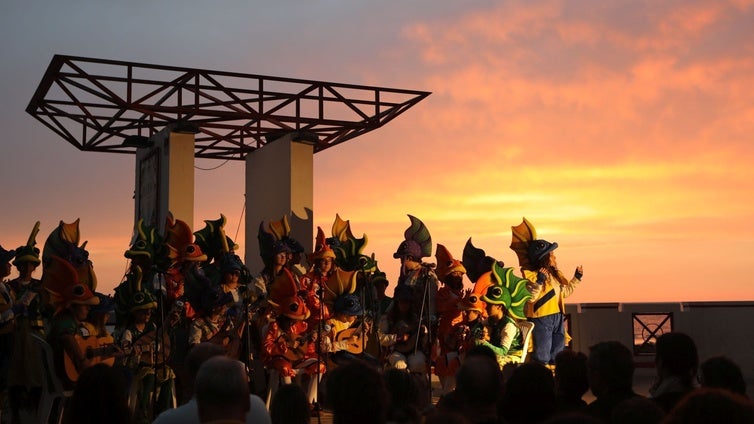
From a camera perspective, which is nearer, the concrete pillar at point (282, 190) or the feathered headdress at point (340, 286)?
the feathered headdress at point (340, 286)

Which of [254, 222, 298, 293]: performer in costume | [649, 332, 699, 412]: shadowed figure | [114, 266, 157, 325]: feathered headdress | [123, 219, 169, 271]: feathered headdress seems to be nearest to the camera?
[649, 332, 699, 412]: shadowed figure

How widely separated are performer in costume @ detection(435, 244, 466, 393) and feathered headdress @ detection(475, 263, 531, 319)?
63 cm

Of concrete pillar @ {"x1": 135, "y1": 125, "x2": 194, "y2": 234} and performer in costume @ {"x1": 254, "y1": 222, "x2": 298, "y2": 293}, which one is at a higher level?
concrete pillar @ {"x1": 135, "y1": 125, "x2": 194, "y2": 234}

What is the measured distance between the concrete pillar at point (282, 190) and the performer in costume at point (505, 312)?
4.63 m

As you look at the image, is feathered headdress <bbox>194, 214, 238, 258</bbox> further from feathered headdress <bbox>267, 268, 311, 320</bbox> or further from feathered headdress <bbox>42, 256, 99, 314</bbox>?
feathered headdress <bbox>42, 256, 99, 314</bbox>

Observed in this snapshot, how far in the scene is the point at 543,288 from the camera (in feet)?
36.9

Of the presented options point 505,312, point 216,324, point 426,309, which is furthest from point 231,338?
point 505,312

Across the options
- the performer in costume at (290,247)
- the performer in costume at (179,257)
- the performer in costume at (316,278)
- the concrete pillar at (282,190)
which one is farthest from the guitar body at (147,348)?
the concrete pillar at (282,190)

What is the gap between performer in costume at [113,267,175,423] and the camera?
1025 centimetres

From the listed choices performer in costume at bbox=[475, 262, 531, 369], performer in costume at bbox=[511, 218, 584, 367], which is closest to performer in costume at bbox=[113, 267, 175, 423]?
performer in costume at bbox=[475, 262, 531, 369]

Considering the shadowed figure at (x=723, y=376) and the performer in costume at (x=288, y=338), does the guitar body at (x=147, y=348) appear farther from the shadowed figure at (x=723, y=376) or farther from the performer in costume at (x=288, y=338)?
the shadowed figure at (x=723, y=376)

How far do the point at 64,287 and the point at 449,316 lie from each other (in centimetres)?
423

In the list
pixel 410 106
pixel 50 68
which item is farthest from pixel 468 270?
pixel 50 68

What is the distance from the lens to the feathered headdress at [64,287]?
9859mm
